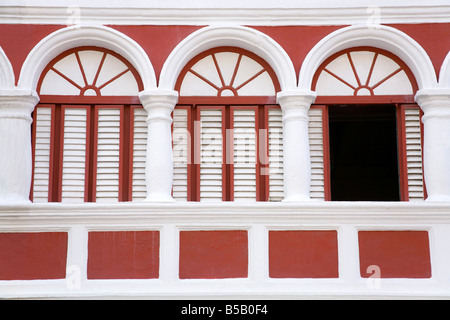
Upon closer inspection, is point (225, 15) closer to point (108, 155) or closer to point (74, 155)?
point (108, 155)

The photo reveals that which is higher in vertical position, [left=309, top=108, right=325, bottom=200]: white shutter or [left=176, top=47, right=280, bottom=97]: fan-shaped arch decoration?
[left=176, top=47, right=280, bottom=97]: fan-shaped arch decoration

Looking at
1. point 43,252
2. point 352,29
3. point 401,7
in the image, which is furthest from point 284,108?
point 43,252

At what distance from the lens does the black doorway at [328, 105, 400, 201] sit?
11.2 metres

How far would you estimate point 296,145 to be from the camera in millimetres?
6508

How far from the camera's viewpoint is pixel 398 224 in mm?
6309

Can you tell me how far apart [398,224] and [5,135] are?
162 inches

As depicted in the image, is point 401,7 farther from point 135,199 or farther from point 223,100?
point 135,199

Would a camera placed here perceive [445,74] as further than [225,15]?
No

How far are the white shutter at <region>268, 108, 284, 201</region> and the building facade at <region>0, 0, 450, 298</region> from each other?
2 centimetres

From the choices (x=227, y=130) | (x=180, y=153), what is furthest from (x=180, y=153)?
(x=227, y=130)

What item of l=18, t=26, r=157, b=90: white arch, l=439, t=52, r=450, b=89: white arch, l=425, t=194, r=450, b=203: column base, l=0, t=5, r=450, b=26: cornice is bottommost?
l=425, t=194, r=450, b=203: column base

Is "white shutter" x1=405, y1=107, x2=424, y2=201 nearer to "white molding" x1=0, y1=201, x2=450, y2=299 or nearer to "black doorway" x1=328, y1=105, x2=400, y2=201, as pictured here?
"white molding" x1=0, y1=201, x2=450, y2=299

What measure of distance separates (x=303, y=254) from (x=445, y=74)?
241 cm

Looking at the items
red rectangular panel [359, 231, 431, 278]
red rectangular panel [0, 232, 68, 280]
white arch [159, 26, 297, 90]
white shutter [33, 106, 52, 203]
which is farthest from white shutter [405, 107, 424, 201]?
white shutter [33, 106, 52, 203]
